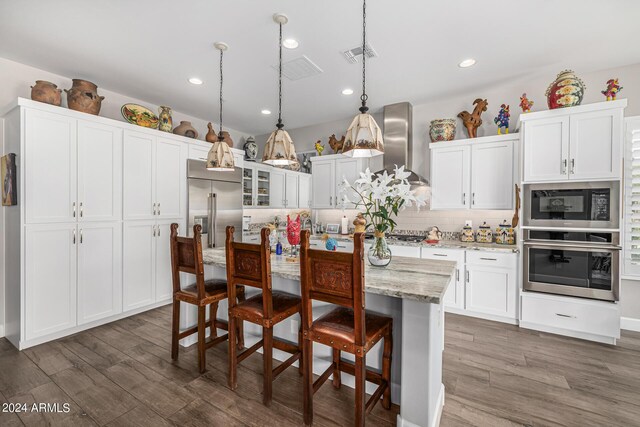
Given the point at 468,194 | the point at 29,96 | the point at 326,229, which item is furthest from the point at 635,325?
the point at 29,96

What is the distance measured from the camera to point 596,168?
2.88 metres

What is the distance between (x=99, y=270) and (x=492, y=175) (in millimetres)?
4893

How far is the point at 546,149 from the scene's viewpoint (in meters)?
3.10

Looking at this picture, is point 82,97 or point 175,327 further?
point 82,97

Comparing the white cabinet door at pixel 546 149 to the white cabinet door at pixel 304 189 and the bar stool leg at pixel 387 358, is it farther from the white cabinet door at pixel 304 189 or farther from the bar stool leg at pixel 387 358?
the white cabinet door at pixel 304 189

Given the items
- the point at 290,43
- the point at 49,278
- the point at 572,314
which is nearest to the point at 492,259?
the point at 572,314

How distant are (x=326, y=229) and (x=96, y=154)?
3.50 meters

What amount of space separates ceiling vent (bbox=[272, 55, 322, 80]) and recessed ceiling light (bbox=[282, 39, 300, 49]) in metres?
0.19

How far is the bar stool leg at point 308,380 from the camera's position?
1.64m

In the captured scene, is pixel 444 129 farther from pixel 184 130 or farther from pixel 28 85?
pixel 28 85

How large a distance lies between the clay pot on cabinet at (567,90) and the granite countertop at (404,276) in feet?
7.68

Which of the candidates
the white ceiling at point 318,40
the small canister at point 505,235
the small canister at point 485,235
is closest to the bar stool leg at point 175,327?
the white ceiling at point 318,40

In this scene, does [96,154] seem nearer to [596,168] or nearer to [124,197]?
[124,197]

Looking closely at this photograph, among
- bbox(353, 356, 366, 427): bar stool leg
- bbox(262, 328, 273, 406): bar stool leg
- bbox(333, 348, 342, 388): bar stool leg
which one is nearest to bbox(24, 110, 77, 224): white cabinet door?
bbox(262, 328, 273, 406): bar stool leg
